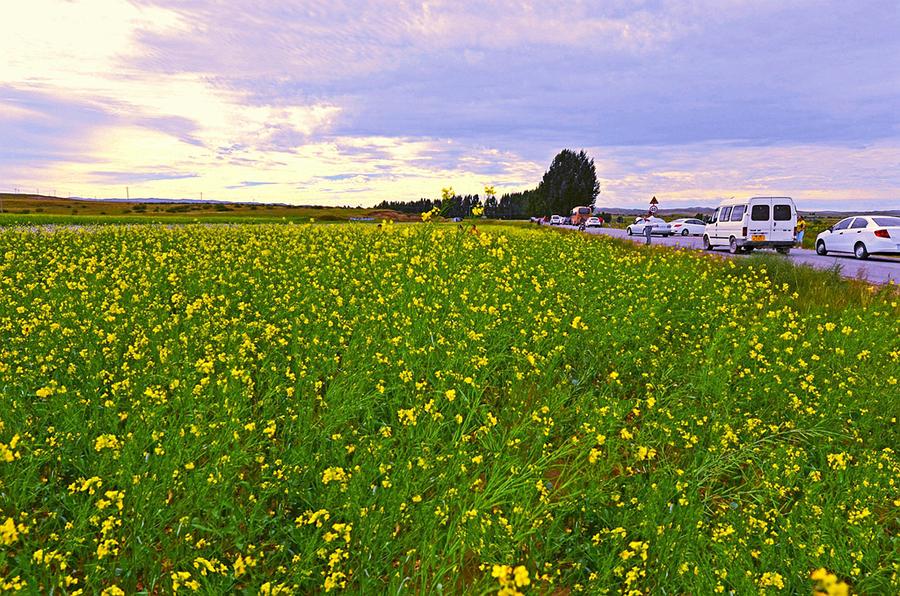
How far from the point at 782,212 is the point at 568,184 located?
246ft

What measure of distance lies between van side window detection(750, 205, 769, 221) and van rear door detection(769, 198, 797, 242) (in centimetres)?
28

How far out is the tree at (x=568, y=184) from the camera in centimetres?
9181

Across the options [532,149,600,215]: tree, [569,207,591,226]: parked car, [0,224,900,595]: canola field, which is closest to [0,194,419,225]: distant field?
[0,224,900,595]: canola field

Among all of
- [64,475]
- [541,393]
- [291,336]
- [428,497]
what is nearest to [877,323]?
[541,393]

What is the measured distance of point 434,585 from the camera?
98.7 inches

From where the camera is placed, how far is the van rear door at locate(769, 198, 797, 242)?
2120 centimetres

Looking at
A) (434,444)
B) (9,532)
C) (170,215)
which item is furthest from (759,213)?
(170,215)

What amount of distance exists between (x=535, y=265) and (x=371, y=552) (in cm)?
840

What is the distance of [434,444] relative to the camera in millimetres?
3676

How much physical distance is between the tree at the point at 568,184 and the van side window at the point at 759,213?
2813 inches

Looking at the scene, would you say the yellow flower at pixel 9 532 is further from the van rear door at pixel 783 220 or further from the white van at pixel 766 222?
the van rear door at pixel 783 220

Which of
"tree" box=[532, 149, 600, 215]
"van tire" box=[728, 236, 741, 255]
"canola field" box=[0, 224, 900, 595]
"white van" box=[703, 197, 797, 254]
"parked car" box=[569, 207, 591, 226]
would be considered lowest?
"canola field" box=[0, 224, 900, 595]

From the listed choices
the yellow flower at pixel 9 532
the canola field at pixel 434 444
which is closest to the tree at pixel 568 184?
the canola field at pixel 434 444

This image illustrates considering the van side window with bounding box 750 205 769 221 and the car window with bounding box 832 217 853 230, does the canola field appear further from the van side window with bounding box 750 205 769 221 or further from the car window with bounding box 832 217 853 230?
the car window with bounding box 832 217 853 230
